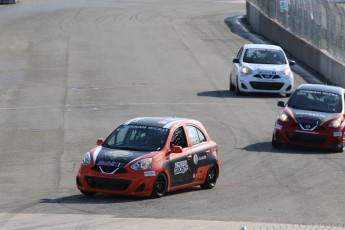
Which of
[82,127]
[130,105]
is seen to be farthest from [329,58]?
[82,127]

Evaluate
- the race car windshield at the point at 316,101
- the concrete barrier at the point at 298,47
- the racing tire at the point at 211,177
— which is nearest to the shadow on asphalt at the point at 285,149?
the race car windshield at the point at 316,101

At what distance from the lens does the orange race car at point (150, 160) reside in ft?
55.1

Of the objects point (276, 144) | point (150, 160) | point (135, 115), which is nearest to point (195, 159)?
point (150, 160)

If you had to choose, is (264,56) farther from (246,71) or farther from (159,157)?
(159,157)

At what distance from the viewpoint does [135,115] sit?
92.5 ft

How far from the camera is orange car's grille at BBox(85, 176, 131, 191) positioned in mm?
16750

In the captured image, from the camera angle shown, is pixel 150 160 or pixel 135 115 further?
pixel 135 115

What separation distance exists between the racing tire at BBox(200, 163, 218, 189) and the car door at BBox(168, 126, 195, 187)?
470mm

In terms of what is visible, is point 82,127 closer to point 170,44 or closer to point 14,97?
point 14,97

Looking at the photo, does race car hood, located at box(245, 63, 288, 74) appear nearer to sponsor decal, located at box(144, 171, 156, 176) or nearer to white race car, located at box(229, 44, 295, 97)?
white race car, located at box(229, 44, 295, 97)

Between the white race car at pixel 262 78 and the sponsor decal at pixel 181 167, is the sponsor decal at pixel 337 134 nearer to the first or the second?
the sponsor decal at pixel 181 167

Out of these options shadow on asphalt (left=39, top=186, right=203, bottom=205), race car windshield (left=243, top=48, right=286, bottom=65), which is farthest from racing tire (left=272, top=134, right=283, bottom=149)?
race car windshield (left=243, top=48, right=286, bottom=65)

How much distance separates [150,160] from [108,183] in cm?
81

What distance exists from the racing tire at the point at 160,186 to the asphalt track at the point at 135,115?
0.11 meters
